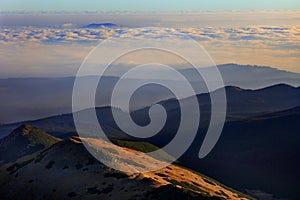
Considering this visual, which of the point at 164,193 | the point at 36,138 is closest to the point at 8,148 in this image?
the point at 36,138

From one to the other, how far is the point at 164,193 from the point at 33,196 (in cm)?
4189

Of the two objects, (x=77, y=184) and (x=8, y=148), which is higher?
(x=77, y=184)

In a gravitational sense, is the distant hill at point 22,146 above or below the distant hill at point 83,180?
below

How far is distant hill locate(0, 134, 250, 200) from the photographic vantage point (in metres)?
92.8

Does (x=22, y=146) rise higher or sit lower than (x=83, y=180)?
lower

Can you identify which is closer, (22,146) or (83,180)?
(83,180)

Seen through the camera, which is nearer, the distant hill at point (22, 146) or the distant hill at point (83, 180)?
the distant hill at point (83, 180)

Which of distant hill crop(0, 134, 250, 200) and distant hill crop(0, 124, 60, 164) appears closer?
distant hill crop(0, 134, 250, 200)

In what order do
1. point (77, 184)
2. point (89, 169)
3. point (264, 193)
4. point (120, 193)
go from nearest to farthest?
point (120, 193) < point (77, 184) < point (89, 169) < point (264, 193)

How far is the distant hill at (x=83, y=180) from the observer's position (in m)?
92.8

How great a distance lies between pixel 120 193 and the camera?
9538 cm

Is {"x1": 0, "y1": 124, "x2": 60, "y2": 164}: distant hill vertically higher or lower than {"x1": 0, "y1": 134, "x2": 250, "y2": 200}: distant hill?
lower

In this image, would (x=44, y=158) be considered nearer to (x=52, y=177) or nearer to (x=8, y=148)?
(x=52, y=177)

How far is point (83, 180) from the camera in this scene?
110 m
